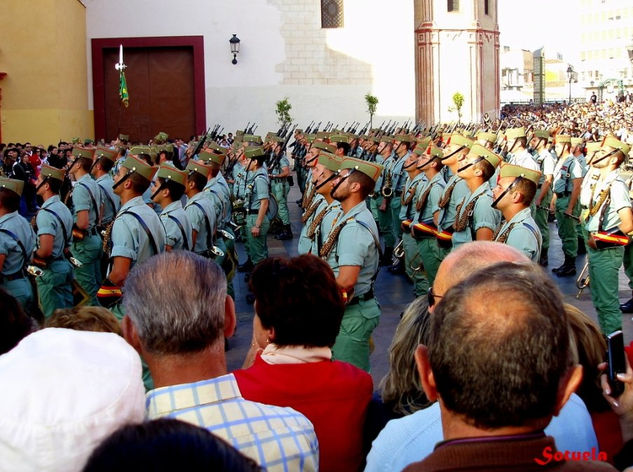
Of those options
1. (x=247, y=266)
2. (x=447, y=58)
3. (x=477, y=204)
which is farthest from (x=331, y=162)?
(x=447, y=58)

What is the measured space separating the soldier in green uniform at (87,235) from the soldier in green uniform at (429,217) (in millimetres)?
3664

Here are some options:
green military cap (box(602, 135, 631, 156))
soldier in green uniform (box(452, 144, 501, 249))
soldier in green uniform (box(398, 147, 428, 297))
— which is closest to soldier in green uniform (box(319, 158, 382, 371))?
soldier in green uniform (box(452, 144, 501, 249))

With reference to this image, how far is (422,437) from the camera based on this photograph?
2.70m

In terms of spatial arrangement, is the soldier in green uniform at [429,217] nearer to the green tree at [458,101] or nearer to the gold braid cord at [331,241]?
the gold braid cord at [331,241]

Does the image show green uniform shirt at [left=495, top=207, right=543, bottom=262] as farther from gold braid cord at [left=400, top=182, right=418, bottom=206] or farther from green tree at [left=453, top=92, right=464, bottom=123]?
green tree at [left=453, top=92, right=464, bottom=123]

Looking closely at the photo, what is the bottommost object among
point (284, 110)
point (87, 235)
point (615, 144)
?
point (87, 235)

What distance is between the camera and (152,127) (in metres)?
32.4

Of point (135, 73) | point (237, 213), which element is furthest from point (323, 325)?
point (135, 73)

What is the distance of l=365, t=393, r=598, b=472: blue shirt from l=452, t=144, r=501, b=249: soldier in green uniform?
523 centimetres

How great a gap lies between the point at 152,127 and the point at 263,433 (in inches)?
1199

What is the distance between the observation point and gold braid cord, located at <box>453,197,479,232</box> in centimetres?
841

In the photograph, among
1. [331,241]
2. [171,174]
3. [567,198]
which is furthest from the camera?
[567,198]

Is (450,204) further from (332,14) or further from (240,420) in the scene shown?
(332,14)

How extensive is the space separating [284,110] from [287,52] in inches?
91.8
